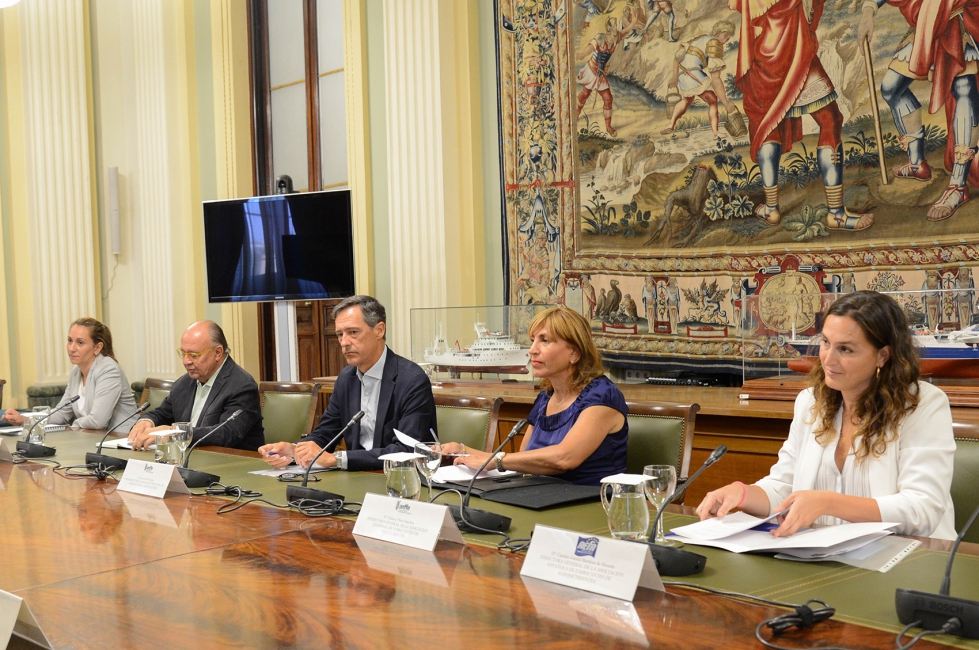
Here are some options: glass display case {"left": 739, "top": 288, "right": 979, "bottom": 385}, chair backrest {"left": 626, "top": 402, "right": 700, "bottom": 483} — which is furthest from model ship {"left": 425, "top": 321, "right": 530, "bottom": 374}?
chair backrest {"left": 626, "top": 402, "right": 700, "bottom": 483}

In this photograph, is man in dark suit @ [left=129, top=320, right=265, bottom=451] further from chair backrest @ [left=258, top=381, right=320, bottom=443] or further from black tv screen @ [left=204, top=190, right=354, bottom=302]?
black tv screen @ [left=204, top=190, right=354, bottom=302]

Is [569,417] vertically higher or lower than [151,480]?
higher

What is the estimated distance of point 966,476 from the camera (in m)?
2.19

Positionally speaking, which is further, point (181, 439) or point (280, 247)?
point (280, 247)

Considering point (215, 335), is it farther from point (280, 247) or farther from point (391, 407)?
point (280, 247)

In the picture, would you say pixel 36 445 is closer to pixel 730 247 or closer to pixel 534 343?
pixel 534 343

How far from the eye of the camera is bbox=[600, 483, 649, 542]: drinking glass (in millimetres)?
1789

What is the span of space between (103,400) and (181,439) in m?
1.92

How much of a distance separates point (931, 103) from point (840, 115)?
39 centimetres

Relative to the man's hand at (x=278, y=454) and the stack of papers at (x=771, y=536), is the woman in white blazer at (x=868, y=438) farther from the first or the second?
the man's hand at (x=278, y=454)

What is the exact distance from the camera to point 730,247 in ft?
15.3

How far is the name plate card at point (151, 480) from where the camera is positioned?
2.63 m

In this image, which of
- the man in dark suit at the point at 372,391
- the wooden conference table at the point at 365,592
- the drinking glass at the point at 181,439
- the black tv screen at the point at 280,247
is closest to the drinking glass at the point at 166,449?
the drinking glass at the point at 181,439

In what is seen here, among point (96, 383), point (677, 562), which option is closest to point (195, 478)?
point (677, 562)
